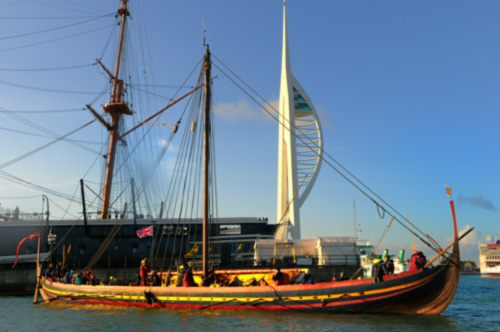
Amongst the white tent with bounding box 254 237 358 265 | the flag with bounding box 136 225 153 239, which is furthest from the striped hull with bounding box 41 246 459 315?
the flag with bounding box 136 225 153 239

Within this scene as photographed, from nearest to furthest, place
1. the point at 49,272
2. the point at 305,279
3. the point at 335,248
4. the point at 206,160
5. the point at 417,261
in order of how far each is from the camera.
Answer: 1. the point at 417,261
2. the point at 305,279
3. the point at 206,160
4. the point at 49,272
5. the point at 335,248

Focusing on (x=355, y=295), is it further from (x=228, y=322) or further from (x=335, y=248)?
(x=335, y=248)

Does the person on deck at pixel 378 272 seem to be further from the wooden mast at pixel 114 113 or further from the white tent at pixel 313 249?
the wooden mast at pixel 114 113

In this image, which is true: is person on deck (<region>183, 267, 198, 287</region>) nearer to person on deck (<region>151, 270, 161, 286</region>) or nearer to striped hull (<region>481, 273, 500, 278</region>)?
person on deck (<region>151, 270, 161, 286</region>)

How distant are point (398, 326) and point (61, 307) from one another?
69.0ft

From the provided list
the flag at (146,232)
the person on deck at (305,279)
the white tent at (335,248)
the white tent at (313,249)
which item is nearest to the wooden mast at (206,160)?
the person on deck at (305,279)

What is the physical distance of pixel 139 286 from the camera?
2366 cm

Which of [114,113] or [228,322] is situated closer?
[228,322]

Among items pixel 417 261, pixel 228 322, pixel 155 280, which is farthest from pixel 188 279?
pixel 417 261

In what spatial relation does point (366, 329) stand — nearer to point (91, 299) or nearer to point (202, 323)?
point (202, 323)

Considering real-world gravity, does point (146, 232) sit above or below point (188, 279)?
above

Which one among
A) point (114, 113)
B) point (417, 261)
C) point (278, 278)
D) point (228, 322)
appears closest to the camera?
point (228, 322)

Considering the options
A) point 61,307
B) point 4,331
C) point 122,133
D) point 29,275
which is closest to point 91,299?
point 61,307

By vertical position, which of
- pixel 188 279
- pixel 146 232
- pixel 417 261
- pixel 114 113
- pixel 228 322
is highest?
pixel 114 113
